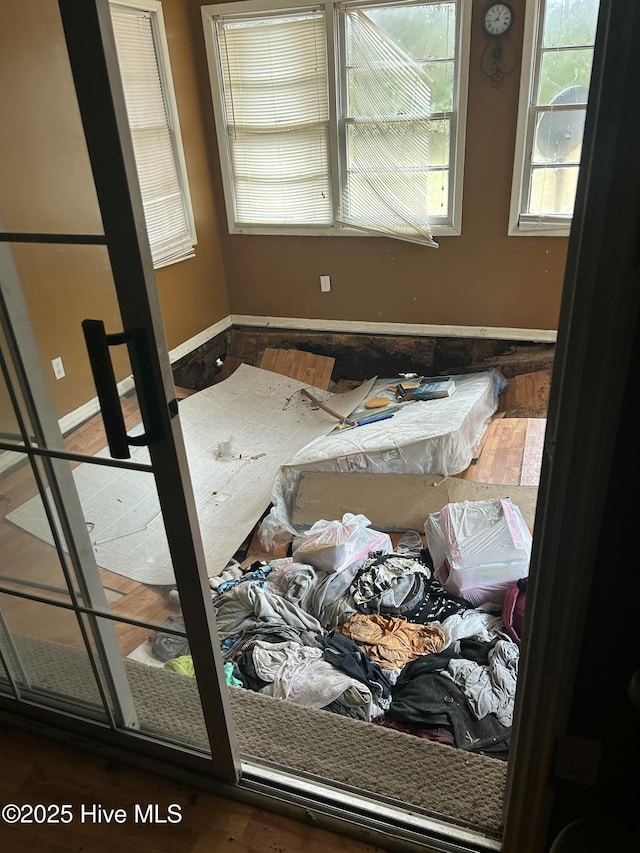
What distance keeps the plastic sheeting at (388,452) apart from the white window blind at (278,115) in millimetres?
2034

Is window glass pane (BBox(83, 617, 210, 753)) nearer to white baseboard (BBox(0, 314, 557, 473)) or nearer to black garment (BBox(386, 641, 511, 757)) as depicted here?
black garment (BBox(386, 641, 511, 757))

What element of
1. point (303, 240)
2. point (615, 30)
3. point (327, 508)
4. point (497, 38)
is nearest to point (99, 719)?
point (327, 508)

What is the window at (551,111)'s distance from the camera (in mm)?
3752

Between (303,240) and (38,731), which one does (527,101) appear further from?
(38,731)

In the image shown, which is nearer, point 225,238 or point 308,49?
point 308,49

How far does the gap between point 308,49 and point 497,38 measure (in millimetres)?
1261

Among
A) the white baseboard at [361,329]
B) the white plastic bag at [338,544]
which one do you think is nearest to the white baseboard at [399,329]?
the white baseboard at [361,329]

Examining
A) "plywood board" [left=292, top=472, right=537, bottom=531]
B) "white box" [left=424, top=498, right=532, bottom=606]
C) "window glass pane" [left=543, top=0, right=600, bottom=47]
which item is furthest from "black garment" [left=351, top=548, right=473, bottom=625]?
"window glass pane" [left=543, top=0, right=600, bottom=47]

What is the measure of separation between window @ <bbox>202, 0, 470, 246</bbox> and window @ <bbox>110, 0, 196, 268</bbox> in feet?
1.51

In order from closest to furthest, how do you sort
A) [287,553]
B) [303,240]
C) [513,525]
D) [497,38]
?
[513,525] → [287,553] → [497,38] → [303,240]

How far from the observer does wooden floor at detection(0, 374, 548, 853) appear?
153 cm

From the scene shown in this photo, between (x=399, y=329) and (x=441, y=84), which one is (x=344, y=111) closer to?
(x=441, y=84)

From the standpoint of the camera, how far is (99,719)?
69.6 inches

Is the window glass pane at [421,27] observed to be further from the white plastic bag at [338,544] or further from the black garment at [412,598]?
the black garment at [412,598]
